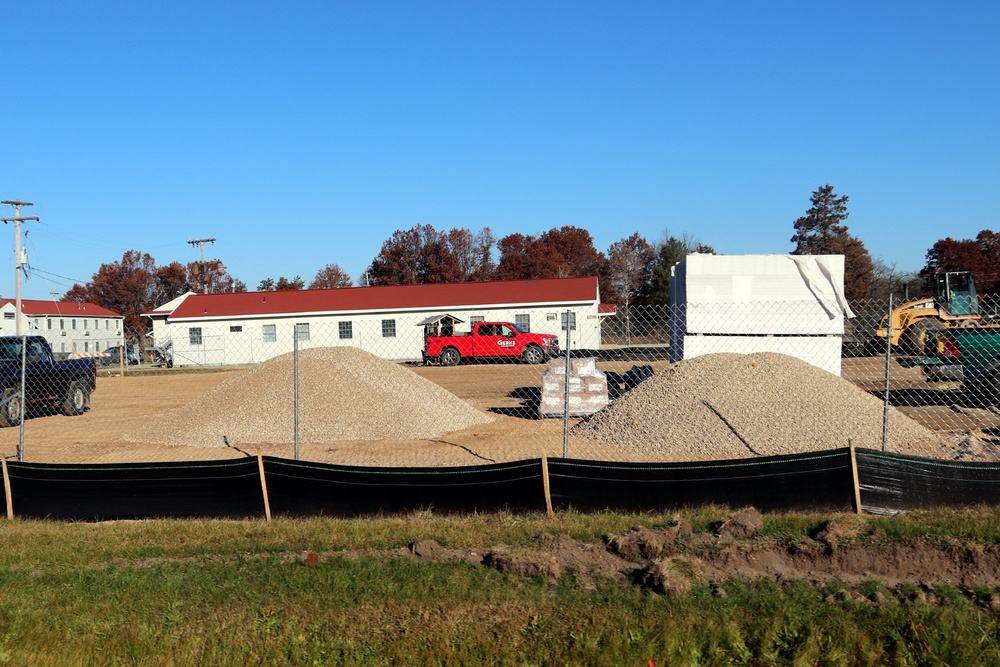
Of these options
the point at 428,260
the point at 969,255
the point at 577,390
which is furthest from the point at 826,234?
the point at 577,390

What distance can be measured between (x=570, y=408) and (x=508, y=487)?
6.84 metres

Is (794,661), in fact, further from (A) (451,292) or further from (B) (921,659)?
(A) (451,292)

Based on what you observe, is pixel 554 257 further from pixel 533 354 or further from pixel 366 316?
pixel 533 354

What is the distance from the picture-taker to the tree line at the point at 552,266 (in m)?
54.8

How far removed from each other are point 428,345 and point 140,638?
2580cm

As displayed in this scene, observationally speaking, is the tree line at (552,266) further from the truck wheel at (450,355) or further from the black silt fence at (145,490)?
the black silt fence at (145,490)

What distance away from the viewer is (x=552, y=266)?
67.7m

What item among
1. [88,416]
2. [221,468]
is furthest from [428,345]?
[221,468]

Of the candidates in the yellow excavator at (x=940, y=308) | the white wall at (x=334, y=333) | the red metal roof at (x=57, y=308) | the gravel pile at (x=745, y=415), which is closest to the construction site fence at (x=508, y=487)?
the gravel pile at (x=745, y=415)

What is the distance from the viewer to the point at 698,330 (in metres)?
17.8

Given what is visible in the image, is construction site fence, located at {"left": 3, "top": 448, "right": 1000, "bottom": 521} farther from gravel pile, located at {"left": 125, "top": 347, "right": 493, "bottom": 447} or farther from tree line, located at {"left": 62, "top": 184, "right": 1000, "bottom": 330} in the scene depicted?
tree line, located at {"left": 62, "top": 184, "right": 1000, "bottom": 330}

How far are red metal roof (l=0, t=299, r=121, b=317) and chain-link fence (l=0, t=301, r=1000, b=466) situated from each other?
45.8 m

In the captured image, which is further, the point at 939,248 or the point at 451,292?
the point at 939,248

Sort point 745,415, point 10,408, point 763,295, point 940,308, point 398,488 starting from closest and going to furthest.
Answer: point 398,488
point 745,415
point 10,408
point 763,295
point 940,308
